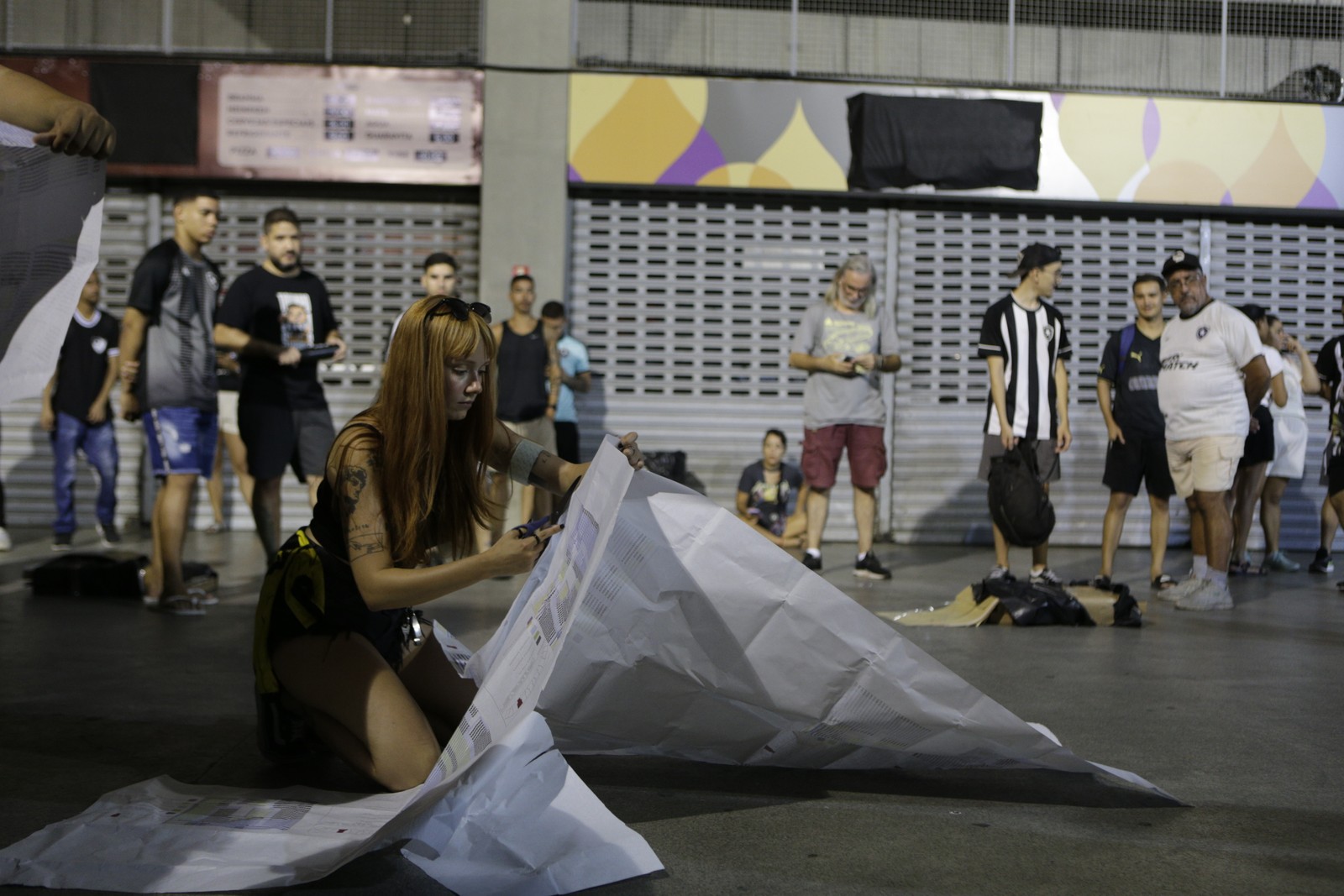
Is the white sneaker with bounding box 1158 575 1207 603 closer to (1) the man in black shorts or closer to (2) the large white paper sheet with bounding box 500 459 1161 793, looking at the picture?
(1) the man in black shorts

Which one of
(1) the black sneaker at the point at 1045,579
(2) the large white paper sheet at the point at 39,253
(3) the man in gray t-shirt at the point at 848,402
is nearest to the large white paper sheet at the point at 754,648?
(2) the large white paper sheet at the point at 39,253

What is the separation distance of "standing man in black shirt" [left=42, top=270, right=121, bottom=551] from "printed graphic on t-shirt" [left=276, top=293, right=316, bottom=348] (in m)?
3.20

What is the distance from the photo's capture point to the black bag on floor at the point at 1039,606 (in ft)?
21.5

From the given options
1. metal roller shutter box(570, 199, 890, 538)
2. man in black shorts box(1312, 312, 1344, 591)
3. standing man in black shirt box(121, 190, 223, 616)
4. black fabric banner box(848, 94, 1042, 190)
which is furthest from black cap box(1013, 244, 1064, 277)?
standing man in black shirt box(121, 190, 223, 616)

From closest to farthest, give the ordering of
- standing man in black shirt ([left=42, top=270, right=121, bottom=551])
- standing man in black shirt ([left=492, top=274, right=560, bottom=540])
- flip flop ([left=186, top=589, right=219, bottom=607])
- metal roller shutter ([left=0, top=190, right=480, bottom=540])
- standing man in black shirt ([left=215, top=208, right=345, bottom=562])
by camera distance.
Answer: flip flop ([left=186, top=589, right=219, bottom=607])
standing man in black shirt ([left=215, top=208, right=345, bottom=562])
standing man in black shirt ([left=492, top=274, right=560, bottom=540])
standing man in black shirt ([left=42, top=270, right=121, bottom=551])
metal roller shutter ([left=0, top=190, right=480, bottom=540])

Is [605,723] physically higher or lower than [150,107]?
lower

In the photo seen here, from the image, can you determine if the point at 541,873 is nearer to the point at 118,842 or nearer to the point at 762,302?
the point at 118,842

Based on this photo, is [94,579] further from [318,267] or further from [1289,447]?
[1289,447]

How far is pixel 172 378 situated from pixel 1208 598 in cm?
547

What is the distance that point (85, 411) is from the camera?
945 centimetres

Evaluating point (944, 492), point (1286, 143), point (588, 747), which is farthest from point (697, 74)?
point (588, 747)

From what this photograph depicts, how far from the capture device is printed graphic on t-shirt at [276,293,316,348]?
679 cm

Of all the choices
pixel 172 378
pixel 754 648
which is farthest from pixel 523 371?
pixel 754 648

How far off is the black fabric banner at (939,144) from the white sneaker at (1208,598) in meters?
4.56
